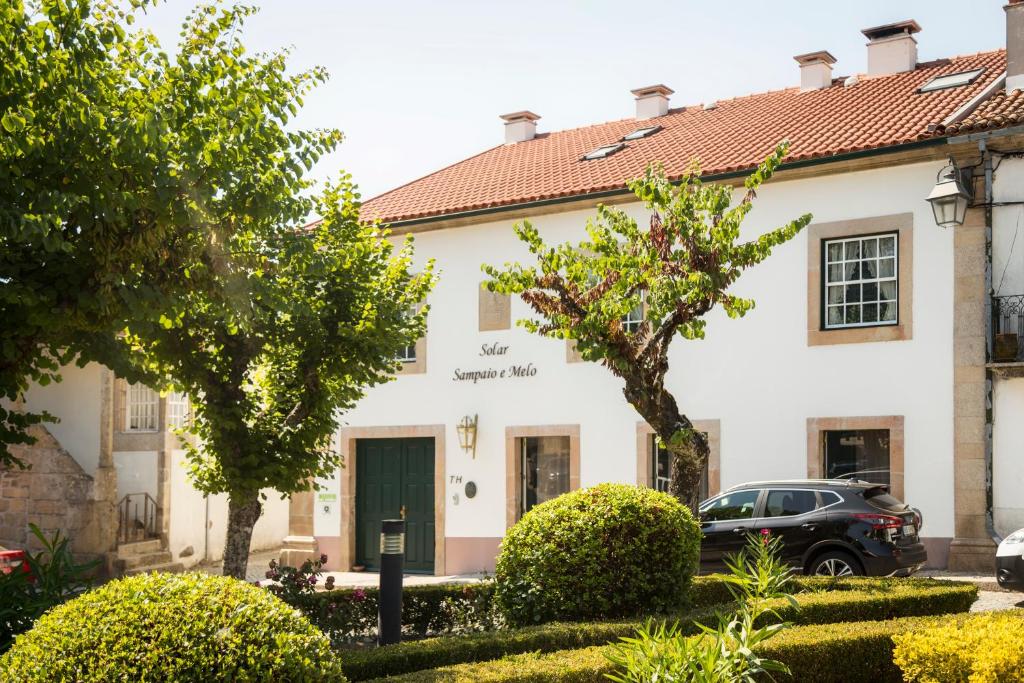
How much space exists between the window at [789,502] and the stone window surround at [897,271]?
10.5ft

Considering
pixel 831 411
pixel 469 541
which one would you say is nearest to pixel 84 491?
pixel 469 541

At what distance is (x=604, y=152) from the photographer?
2100 cm

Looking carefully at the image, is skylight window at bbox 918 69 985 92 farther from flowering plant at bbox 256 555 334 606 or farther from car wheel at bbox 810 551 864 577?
flowering plant at bbox 256 555 334 606

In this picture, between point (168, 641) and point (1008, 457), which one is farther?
point (1008, 457)

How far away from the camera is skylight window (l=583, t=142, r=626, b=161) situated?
68.4 ft

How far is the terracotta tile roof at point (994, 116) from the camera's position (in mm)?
14750

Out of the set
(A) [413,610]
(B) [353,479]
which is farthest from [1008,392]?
(B) [353,479]

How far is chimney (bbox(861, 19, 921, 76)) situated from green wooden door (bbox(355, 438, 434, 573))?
1054 centimetres

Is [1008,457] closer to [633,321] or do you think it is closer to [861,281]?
[861,281]

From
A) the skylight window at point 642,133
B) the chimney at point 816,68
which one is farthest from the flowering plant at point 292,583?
the chimney at point 816,68

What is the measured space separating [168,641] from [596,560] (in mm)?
4632

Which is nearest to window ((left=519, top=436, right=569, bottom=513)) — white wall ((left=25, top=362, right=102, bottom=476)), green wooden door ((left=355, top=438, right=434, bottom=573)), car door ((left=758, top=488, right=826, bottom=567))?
green wooden door ((left=355, top=438, right=434, bottom=573))

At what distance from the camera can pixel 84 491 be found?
2017 centimetres

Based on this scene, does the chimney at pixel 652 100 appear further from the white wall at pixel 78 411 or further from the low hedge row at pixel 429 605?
the low hedge row at pixel 429 605
